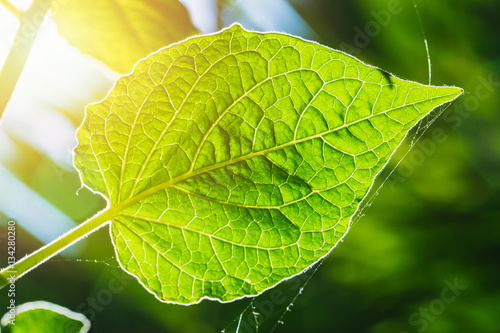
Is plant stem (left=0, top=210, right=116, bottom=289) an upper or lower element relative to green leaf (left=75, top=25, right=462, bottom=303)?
lower

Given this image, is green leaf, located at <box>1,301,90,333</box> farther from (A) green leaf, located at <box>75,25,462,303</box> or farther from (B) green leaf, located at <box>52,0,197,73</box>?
(B) green leaf, located at <box>52,0,197,73</box>

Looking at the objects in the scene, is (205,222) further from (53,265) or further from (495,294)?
(495,294)

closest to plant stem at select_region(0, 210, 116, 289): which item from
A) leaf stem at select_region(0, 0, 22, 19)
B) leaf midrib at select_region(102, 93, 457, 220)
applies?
leaf midrib at select_region(102, 93, 457, 220)

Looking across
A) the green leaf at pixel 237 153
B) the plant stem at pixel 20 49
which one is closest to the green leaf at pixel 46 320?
the green leaf at pixel 237 153

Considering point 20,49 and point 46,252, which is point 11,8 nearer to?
point 20,49

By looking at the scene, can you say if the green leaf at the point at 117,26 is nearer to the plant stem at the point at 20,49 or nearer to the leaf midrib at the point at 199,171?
the plant stem at the point at 20,49

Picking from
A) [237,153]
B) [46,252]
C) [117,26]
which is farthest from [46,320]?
[117,26]

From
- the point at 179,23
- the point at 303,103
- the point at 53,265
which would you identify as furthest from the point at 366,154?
the point at 53,265
